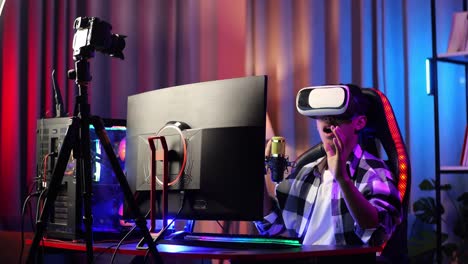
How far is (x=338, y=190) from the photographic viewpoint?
2.19 m

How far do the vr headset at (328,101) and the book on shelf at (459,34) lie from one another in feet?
3.99

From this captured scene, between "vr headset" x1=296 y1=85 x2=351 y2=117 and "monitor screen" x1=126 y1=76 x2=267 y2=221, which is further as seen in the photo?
"vr headset" x1=296 y1=85 x2=351 y2=117

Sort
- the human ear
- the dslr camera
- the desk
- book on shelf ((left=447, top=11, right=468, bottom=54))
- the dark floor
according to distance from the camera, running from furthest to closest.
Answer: book on shelf ((left=447, top=11, right=468, bottom=54))
the dark floor
the human ear
the dslr camera
the desk

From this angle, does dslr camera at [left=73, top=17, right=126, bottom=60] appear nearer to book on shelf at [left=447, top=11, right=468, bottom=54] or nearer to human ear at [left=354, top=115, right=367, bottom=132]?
human ear at [left=354, top=115, right=367, bottom=132]

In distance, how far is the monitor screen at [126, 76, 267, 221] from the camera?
161 cm

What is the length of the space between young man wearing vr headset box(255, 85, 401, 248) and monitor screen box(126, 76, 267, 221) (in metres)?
0.35

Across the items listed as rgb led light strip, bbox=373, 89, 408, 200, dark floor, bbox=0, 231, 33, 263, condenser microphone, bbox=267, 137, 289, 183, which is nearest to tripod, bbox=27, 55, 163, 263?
condenser microphone, bbox=267, 137, 289, 183

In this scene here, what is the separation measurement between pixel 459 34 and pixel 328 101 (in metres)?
1.30

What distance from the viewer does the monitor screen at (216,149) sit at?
5.29 feet

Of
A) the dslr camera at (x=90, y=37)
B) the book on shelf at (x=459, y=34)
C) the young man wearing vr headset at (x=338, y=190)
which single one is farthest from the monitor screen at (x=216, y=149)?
the book on shelf at (x=459, y=34)

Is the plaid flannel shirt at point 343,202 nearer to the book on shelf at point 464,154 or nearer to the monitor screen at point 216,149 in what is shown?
the monitor screen at point 216,149

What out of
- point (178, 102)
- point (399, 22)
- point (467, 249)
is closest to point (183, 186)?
point (178, 102)

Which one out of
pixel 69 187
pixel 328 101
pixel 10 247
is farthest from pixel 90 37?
pixel 10 247

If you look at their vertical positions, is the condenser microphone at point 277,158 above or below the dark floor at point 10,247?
above
